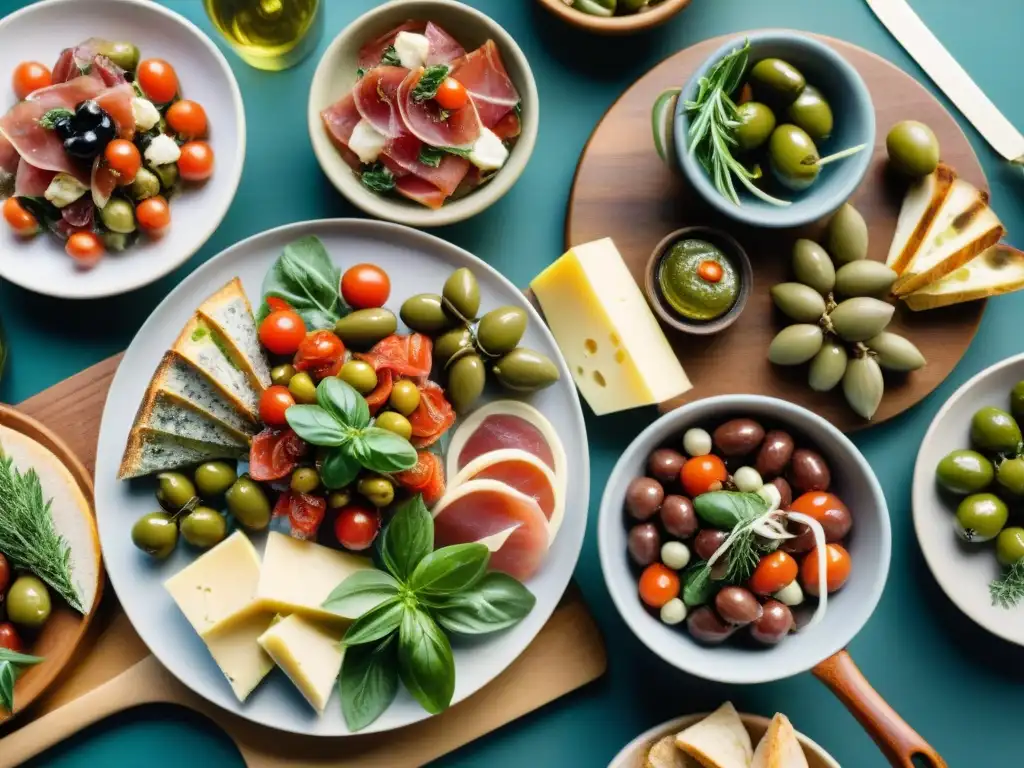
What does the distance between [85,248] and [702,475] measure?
1256 mm

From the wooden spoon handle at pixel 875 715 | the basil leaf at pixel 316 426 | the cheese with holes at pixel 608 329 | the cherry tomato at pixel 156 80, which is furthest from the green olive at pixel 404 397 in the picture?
the wooden spoon handle at pixel 875 715

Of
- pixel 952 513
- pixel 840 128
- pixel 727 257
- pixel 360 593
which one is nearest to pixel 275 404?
pixel 360 593

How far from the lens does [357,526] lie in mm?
1739

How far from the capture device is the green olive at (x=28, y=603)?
1.77 meters

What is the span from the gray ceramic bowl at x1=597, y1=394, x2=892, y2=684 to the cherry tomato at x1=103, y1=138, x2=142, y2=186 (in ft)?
3.52

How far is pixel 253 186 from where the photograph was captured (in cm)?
205

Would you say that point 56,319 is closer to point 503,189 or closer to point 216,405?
point 216,405

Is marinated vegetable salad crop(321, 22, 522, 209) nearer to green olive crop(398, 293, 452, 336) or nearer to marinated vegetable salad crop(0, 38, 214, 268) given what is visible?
green olive crop(398, 293, 452, 336)

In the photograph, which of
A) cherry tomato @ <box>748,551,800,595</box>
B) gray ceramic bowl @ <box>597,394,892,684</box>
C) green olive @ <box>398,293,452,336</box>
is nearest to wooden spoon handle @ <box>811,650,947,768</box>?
gray ceramic bowl @ <box>597,394,892,684</box>

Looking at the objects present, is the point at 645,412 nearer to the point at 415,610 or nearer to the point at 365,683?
the point at 415,610

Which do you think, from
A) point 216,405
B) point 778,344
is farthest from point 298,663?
point 778,344

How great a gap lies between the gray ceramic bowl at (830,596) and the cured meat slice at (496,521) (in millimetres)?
128

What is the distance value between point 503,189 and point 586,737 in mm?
1153

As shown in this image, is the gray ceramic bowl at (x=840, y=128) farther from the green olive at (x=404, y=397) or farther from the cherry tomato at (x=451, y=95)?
the green olive at (x=404, y=397)
